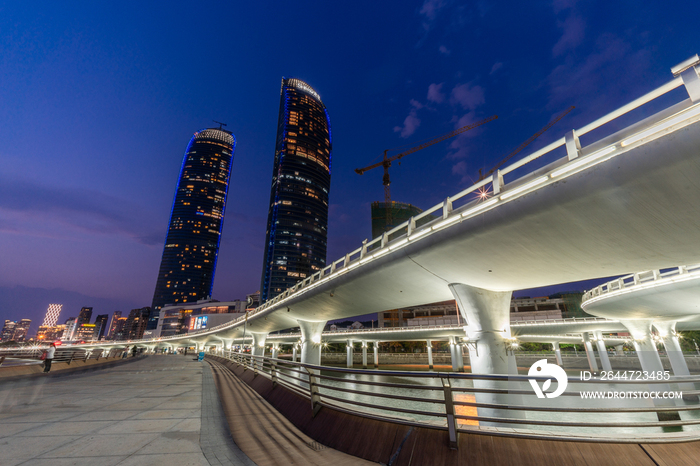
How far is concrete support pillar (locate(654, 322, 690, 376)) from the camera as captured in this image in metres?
31.4

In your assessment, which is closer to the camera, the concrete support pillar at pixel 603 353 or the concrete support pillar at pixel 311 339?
the concrete support pillar at pixel 311 339

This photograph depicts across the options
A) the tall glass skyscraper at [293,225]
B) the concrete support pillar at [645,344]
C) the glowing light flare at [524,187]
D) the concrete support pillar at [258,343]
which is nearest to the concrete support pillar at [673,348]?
the concrete support pillar at [645,344]

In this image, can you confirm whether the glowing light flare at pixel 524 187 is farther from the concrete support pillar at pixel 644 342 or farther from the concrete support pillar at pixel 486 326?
the concrete support pillar at pixel 644 342

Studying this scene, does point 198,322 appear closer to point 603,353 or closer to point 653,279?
point 603,353

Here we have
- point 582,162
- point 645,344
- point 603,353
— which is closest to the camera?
point 582,162

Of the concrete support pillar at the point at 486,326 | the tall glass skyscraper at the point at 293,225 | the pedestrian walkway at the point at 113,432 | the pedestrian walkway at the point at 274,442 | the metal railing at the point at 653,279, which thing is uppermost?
the tall glass skyscraper at the point at 293,225

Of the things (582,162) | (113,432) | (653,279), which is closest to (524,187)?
(582,162)

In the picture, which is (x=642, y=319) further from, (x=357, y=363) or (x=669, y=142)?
(x=357, y=363)

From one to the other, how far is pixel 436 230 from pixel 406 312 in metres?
113

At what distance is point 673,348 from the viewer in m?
33.1

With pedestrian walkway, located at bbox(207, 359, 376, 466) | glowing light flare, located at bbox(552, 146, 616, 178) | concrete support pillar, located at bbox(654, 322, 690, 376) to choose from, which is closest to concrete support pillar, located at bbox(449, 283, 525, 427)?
glowing light flare, located at bbox(552, 146, 616, 178)

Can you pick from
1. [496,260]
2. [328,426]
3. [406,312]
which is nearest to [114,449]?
[328,426]

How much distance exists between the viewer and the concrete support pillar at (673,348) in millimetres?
31406

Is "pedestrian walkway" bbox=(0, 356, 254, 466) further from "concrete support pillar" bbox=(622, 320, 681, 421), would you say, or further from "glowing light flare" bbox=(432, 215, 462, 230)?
"concrete support pillar" bbox=(622, 320, 681, 421)
